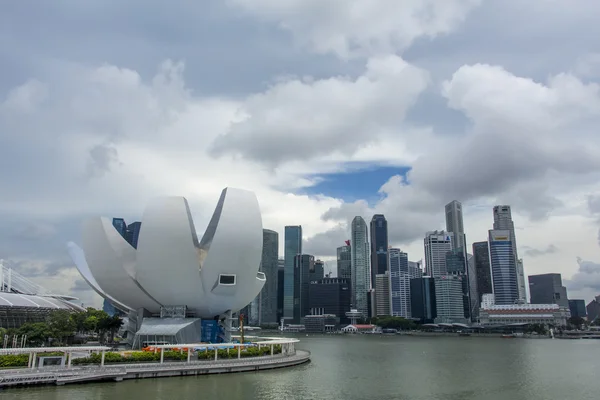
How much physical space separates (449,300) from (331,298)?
141 ft

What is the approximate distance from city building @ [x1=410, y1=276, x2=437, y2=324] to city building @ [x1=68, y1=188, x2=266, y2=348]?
150 m

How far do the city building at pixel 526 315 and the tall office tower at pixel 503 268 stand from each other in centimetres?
3159

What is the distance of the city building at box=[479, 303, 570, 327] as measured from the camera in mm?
141500

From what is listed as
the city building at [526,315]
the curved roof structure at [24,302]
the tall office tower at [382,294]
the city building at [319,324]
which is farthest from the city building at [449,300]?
the curved roof structure at [24,302]

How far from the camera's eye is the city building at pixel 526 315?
464 feet

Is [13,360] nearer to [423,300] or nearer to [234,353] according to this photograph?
[234,353]

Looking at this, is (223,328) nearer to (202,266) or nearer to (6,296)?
(202,266)

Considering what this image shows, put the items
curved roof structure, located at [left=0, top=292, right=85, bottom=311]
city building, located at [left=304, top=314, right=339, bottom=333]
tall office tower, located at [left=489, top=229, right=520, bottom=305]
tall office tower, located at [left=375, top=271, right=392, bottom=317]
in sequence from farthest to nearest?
tall office tower, located at [left=375, top=271, right=392, bottom=317] → tall office tower, located at [left=489, top=229, right=520, bottom=305] → city building, located at [left=304, top=314, right=339, bottom=333] → curved roof structure, located at [left=0, top=292, right=85, bottom=311]

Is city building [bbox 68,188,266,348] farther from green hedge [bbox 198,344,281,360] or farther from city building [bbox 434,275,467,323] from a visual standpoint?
city building [bbox 434,275,467,323]

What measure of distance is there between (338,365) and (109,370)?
18.8m

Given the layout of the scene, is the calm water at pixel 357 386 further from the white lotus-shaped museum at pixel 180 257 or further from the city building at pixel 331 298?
the city building at pixel 331 298

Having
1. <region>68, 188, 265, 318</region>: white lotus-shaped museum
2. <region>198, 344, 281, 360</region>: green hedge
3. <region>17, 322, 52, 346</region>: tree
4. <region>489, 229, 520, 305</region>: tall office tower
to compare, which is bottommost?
<region>198, 344, 281, 360</region>: green hedge

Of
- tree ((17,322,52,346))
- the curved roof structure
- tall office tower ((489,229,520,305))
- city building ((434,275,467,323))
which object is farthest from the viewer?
tall office tower ((489,229,520,305))

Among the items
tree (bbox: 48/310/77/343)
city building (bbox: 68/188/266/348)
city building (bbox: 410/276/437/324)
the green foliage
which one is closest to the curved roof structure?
tree (bbox: 48/310/77/343)
